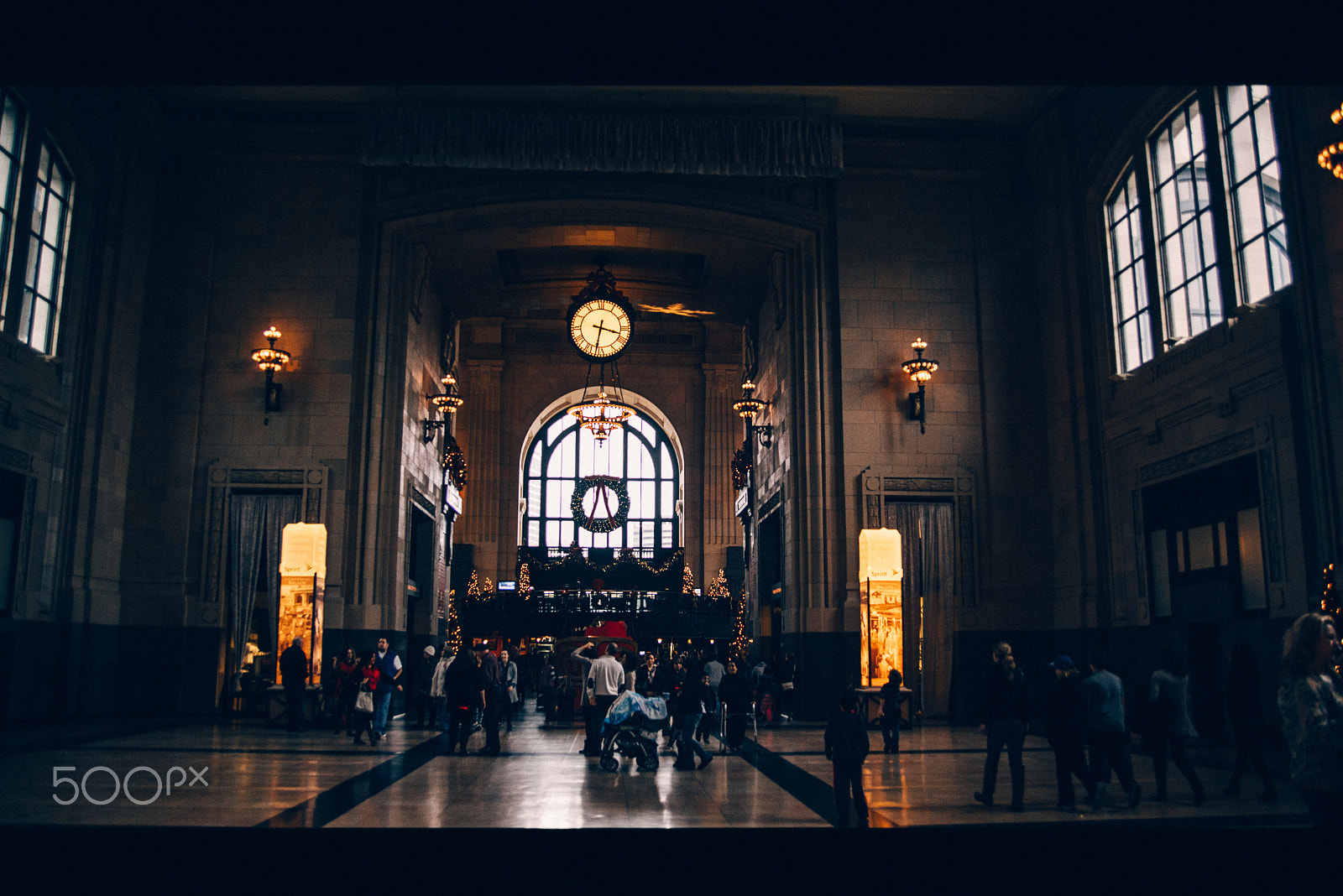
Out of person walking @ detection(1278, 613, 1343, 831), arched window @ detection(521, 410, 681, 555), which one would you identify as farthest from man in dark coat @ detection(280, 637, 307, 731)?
arched window @ detection(521, 410, 681, 555)

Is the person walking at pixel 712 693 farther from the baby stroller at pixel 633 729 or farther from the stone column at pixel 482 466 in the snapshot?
the stone column at pixel 482 466

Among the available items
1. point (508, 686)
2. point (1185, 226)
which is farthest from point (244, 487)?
point (1185, 226)

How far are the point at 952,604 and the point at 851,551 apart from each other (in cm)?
194

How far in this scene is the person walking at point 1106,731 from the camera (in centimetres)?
824

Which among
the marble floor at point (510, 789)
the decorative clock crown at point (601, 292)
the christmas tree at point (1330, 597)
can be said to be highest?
the decorative clock crown at point (601, 292)

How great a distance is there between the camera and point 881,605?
1581 cm

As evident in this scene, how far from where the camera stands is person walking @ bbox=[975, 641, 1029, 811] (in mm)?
8180

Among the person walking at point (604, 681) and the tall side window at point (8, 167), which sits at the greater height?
the tall side window at point (8, 167)

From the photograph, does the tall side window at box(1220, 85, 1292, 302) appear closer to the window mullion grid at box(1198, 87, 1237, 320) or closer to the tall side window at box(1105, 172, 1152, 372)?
the window mullion grid at box(1198, 87, 1237, 320)

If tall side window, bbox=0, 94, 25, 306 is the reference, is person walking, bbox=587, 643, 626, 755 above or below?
below

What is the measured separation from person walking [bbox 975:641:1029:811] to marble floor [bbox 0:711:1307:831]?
7.8 inches

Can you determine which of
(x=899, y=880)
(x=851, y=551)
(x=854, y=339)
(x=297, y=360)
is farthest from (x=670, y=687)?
(x=899, y=880)

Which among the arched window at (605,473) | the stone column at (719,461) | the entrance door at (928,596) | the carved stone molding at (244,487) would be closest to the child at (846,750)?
the entrance door at (928,596)

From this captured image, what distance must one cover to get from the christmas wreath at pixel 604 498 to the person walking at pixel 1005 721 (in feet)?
89.8
